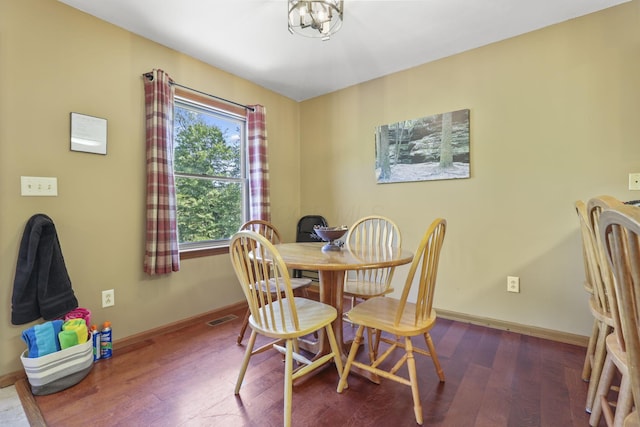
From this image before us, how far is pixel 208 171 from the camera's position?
2.87 m

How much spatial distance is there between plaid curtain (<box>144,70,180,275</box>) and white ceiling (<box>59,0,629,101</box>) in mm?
402

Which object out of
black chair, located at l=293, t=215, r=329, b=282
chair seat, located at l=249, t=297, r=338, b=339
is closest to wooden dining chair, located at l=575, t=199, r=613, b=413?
chair seat, located at l=249, t=297, r=338, b=339

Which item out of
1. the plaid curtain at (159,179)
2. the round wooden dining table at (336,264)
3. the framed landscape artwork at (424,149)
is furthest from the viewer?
the framed landscape artwork at (424,149)

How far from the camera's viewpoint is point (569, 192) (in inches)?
86.0

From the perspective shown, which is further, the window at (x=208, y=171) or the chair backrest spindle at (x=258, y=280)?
the window at (x=208, y=171)

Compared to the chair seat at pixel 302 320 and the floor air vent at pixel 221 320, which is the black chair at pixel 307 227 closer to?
the floor air vent at pixel 221 320

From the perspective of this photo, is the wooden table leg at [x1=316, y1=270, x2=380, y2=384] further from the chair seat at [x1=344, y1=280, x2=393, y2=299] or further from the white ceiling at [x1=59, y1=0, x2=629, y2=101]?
the white ceiling at [x1=59, y1=0, x2=629, y2=101]

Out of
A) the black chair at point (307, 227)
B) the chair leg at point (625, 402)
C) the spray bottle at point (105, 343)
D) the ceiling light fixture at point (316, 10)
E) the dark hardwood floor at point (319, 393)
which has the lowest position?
the dark hardwood floor at point (319, 393)

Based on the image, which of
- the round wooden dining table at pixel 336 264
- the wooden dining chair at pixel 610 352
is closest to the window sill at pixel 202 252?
the round wooden dining table at pixel 336 264

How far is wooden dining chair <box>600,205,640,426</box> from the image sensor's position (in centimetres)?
58

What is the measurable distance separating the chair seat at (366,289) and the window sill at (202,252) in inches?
53.1

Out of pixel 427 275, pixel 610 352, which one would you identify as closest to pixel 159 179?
pixel 427 275

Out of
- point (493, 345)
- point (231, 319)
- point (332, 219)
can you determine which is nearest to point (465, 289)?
point (493, 345)

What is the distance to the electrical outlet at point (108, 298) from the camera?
2119 millimetres
